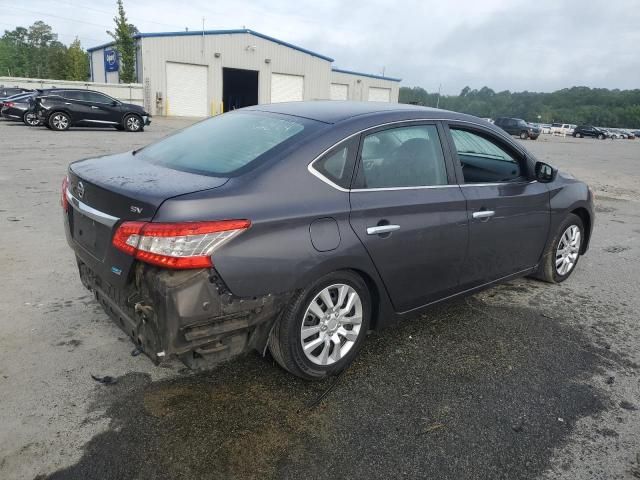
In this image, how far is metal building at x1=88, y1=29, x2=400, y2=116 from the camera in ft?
110

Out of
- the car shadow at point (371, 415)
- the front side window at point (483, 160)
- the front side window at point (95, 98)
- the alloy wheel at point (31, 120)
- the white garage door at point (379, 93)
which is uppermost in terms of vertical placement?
the white garage door at point (379, 93)

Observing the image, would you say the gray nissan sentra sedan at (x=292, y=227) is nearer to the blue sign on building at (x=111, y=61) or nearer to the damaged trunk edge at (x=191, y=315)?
the damaged trunk edge at (x=191, y=315)

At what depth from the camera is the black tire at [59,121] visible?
1852 cm

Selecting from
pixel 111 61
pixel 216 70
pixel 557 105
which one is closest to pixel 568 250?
pixel 216 70

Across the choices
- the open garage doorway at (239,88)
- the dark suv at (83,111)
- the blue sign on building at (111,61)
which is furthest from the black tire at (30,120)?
the open garage doorway at (239,88)

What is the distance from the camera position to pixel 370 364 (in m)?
3.28

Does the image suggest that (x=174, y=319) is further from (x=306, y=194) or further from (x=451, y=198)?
(x=451, y=198)

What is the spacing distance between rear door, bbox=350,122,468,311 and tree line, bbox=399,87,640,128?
4041 inches

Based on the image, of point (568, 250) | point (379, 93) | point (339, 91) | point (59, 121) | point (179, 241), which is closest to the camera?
point (179, 241)

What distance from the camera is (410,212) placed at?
10.5 ft

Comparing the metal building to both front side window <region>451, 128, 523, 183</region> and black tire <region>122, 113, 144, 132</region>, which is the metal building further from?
front side window <region>451, 128, 523, 183</region>

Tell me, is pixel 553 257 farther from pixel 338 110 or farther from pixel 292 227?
pixel 292 227

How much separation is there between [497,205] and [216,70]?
35371mm

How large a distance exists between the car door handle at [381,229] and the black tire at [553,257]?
2149 mm
